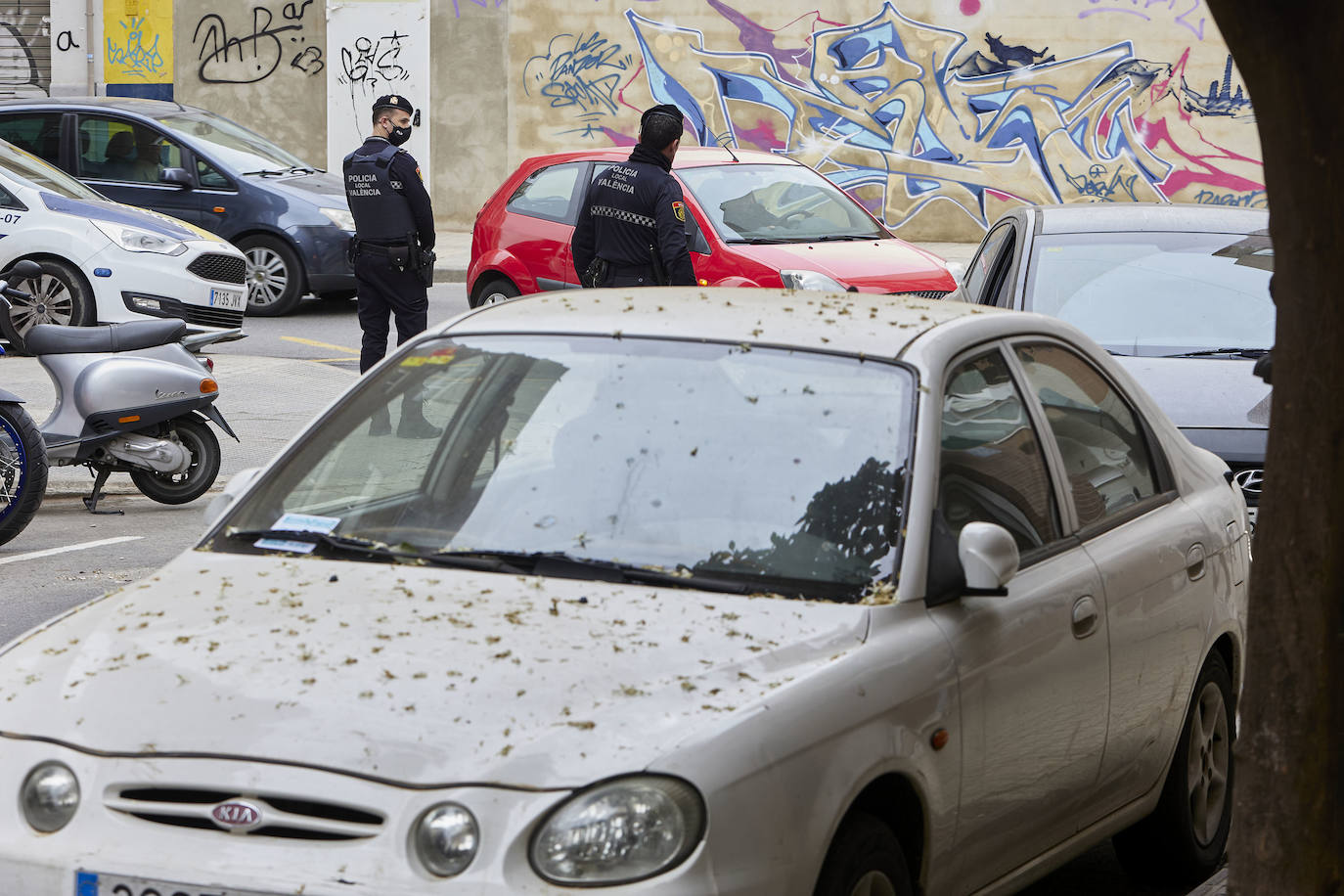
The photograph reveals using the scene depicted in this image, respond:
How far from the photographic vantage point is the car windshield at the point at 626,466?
390cm

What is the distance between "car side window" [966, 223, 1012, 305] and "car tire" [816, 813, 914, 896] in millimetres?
5415

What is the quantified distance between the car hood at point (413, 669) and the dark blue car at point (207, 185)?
13.6m

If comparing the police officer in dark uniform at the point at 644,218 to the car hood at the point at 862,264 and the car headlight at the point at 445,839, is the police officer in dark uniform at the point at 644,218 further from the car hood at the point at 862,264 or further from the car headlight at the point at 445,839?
the car headlight at the point at 445,839

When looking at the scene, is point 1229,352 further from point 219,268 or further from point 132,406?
point 219,268

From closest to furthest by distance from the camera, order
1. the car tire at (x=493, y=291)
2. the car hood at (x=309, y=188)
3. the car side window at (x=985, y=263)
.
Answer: the car side window at (x=985, y=263)
the car tire at (x=493, y=291)
the car hood at (x=309, y=188)

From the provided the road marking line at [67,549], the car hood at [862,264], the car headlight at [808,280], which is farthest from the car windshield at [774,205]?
the road marking line at [67,549]

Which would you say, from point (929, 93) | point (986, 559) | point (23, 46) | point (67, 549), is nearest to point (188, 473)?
point (67, 549)

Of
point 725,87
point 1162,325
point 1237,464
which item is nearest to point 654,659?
point 1237,464

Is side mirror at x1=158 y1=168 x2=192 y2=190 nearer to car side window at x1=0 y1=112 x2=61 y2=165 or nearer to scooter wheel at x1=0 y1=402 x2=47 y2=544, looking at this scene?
car side window at x1=0 y1=112 x2=61 y2=165

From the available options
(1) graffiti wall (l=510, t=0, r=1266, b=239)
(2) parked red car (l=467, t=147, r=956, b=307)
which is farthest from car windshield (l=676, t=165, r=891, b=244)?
(1) graffiti wall (l=510, t=0, r=1266, b=239)

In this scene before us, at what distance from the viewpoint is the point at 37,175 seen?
48.3 ft

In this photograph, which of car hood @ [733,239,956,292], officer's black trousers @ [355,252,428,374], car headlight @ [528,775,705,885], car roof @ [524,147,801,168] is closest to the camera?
car headlight @ [528,775,705,885]

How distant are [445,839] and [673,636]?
2.20 feet

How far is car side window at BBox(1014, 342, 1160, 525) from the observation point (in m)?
4.59
